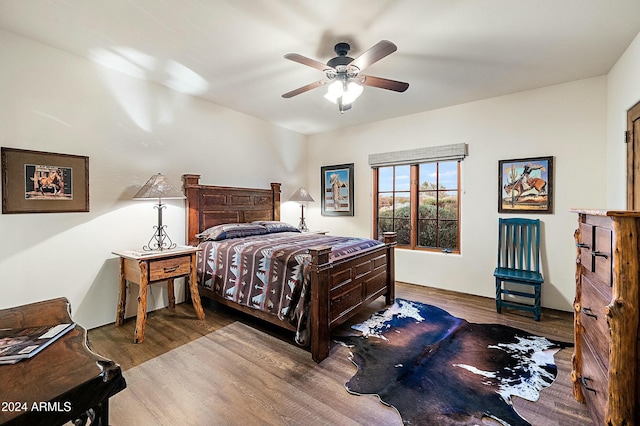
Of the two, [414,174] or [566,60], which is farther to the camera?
[414,174]

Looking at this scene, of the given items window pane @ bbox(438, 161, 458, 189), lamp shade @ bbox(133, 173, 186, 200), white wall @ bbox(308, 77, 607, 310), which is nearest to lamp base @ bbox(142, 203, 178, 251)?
lamp shade @ bbox(133, 173, 186, 200)

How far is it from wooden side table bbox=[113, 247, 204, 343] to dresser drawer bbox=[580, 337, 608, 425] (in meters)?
3.23

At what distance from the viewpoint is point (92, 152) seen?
286 centimetres

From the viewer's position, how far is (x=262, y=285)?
2.74 meters

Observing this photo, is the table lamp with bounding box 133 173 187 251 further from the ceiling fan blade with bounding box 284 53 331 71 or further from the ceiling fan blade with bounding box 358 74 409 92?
the ceiling fan blade with bounding box 358 74 409 92

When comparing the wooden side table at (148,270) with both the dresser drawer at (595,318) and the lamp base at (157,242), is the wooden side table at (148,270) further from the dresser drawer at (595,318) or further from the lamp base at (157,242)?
the dresser drawer at (595,318)

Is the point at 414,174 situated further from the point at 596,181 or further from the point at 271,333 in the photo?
the point at 271,333

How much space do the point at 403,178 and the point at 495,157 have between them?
4.28ft

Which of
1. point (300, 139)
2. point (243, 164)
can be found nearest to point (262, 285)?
point (243, 164)

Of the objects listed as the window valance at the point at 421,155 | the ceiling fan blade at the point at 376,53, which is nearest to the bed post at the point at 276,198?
the window valance at the point at 421,155

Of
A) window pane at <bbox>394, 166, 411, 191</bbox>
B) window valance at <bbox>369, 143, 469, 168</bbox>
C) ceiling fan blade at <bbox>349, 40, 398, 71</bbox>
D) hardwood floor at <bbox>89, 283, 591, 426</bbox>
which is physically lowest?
hardwood floor at <bbox>89, 283, 591, 426</bbox>

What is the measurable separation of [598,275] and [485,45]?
6.74 feet

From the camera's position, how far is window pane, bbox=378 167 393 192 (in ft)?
15.6

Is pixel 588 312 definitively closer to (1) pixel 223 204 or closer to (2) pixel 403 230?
Answer: (2) pixel 403 230
